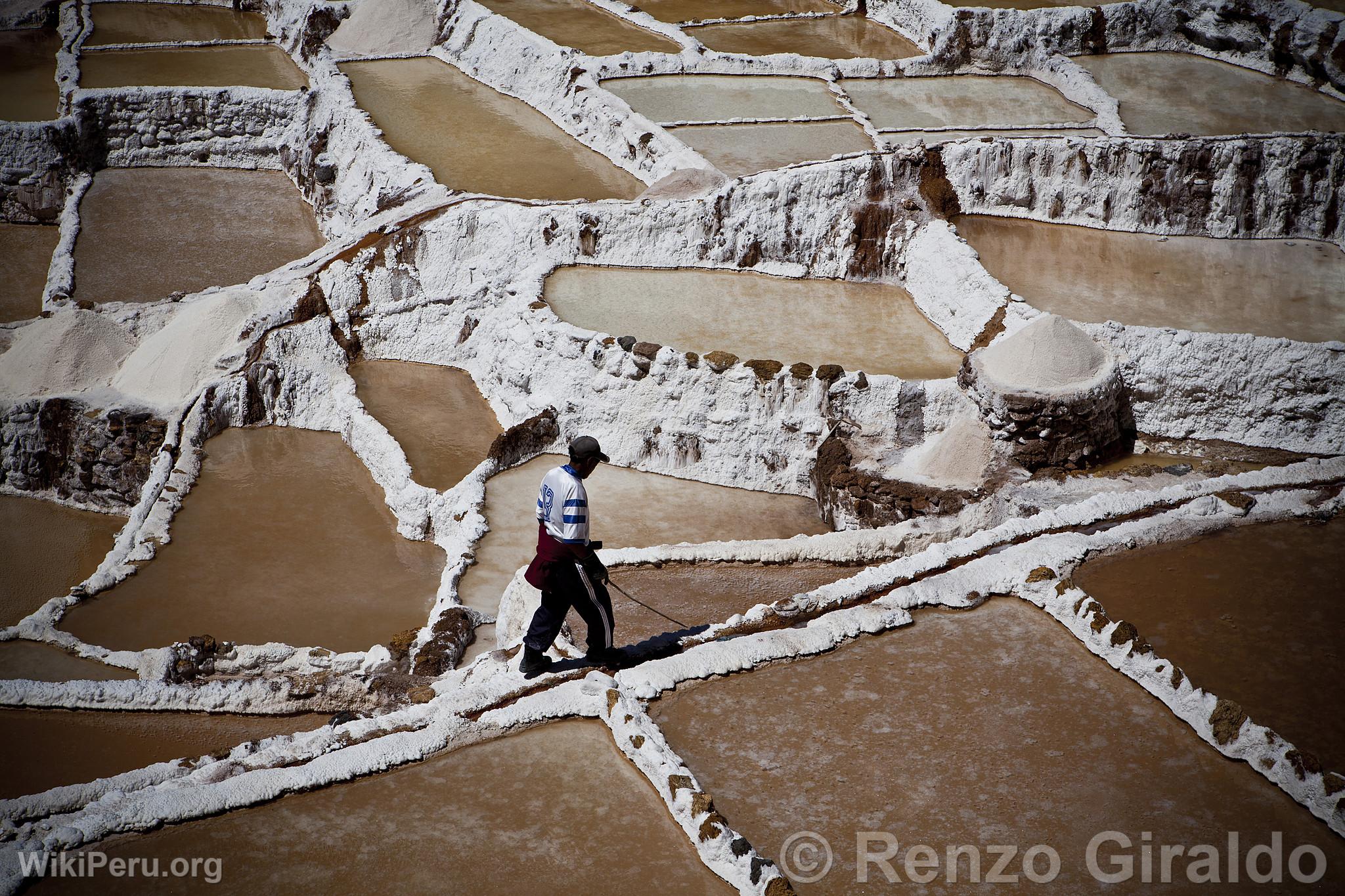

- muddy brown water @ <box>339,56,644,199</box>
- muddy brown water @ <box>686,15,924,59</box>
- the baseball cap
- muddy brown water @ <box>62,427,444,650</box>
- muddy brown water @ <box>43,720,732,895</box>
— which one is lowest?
muddy brown water @ <box>62,427,444,650</box>

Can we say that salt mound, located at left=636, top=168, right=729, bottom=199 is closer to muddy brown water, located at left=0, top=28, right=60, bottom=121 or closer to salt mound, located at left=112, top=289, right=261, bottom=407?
salt mound, located at left=112, top=289, right=261, bottom=407

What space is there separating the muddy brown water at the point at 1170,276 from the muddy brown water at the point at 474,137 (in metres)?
4.94

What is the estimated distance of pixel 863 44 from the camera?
1914 centimetres

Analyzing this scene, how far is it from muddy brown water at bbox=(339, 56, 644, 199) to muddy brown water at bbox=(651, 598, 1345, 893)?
369 inches

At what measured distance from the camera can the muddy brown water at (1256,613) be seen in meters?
6.30

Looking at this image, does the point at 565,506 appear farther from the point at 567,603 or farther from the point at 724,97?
the point at 724,97

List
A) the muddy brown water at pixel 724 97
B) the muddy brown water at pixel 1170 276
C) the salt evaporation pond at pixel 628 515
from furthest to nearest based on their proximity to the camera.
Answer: the muddy brown water at pixel 724 97 → the muddy brown water at pixel 1170 276 → the salt evaporation pond at pixel 628 515

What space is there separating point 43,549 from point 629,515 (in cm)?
632

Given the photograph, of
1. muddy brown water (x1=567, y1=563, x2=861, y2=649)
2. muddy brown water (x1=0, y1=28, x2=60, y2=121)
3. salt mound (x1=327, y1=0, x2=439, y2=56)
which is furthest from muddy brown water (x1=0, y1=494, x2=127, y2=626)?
salt mound (x1=327, y1=0, x2=439, y2=56)

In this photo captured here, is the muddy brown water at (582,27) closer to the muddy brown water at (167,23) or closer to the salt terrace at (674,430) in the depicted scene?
the salt terrace at (674,430)

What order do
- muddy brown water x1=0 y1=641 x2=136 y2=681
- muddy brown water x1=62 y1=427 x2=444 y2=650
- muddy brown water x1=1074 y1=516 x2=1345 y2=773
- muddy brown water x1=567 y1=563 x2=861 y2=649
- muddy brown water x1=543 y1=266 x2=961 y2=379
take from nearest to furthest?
muddy brown water x1=1074 y1=516 x2=1345 y2=773 → muddy brown water x1=567 y1=563 x2=861 y2=649 → muddy brown water x1=0 y1=641 x2=136 y2=681 → muddy brown water x1=62 y1=427 x2=444 y2=650 → muddy brown water x1=543 y1=266 x2=961 y2=379

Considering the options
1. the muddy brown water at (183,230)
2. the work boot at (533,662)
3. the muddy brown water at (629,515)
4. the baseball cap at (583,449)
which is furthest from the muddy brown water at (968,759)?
the muddy brown water at (183,230)

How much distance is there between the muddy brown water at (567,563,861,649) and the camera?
7.84 m

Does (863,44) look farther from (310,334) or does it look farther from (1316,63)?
(310,334)
